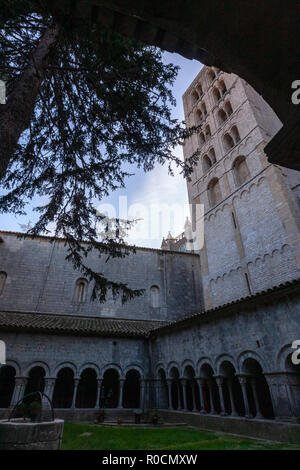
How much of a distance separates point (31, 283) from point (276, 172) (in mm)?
15255

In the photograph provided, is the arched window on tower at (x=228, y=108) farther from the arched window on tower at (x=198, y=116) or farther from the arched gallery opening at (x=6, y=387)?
the arched gallery opening at (x=6, y=387)

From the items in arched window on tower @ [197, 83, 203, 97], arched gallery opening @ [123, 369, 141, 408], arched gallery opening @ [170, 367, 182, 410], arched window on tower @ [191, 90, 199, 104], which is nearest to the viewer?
arched gallery opening @ [170, 367, 182, 410]

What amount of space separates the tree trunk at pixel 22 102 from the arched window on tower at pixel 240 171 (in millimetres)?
11989

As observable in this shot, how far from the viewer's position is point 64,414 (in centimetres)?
1069

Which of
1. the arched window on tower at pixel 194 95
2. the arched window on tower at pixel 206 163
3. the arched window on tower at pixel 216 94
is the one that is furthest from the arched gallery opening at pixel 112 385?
the arched window on tower at pixel 194 95

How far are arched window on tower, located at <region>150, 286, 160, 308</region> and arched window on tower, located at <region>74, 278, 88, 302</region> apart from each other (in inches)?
177

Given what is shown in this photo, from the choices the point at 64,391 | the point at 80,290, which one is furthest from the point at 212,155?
the point at 64,391

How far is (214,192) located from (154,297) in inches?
332

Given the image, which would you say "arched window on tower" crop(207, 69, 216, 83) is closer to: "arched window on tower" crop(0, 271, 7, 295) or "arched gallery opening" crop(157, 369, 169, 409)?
"arched window on tower" crop(0, 271, 7, 295)

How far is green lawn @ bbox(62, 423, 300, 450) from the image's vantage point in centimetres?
558

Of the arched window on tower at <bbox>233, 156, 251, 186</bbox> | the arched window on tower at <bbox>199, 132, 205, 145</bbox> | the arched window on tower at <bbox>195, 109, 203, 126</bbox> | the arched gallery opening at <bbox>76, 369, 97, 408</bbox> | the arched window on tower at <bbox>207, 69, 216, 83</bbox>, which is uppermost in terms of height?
the arched window on tower at <bbox>207, 69, 216, 83</bbox>

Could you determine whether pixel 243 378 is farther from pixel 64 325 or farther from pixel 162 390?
pixel 64 325

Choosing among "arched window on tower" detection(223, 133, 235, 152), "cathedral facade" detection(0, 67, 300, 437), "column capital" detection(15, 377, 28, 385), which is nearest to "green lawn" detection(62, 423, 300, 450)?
"cathedral facade" detection(0, 67, 300, 437)

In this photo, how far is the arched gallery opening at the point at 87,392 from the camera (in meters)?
12.5
